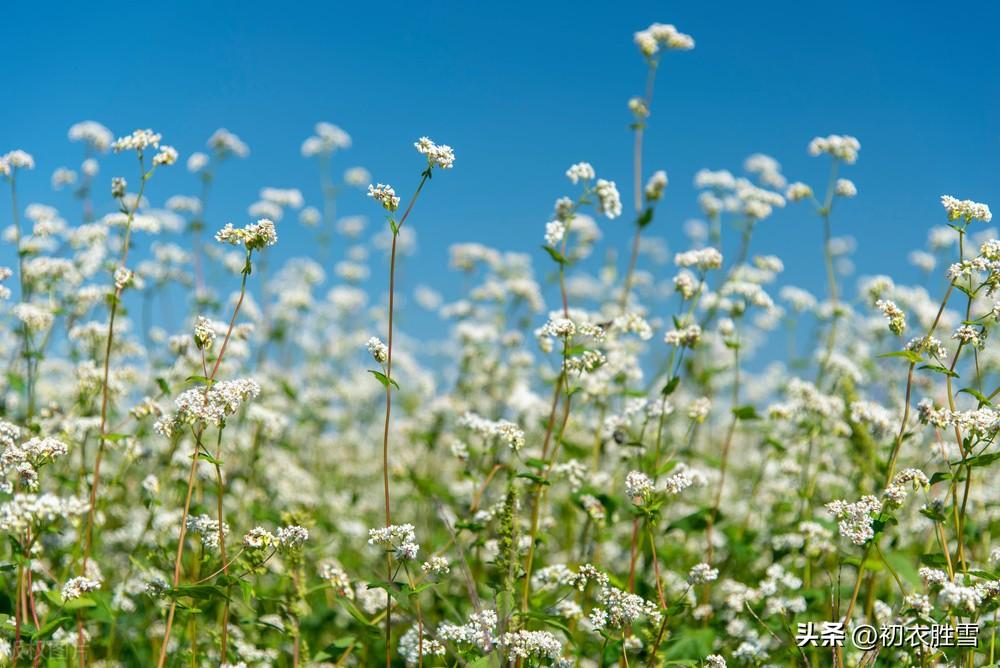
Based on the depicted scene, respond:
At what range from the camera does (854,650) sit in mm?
5566

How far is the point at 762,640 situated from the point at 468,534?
2.42 m

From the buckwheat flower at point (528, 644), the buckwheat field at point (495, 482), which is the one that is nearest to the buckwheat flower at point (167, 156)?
the buckwheat field at point (495, 482)

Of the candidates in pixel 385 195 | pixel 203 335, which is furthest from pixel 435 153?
pixel 203 335

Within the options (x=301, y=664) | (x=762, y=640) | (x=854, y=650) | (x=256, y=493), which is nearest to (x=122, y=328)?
(x=256, y=493)

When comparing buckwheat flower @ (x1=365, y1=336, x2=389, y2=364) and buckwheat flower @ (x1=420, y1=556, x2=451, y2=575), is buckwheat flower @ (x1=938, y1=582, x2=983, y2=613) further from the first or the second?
buckwheat flower @ (x1=365, y1=336, x2=389, y2=364)

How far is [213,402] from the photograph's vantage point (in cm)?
428

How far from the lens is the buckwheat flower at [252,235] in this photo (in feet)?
14.8

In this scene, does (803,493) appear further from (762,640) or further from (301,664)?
(301,664)

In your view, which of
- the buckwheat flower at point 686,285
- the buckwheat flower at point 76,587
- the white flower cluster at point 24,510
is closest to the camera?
the white flower cluster at point 24,510

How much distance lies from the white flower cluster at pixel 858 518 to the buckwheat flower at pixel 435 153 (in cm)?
268

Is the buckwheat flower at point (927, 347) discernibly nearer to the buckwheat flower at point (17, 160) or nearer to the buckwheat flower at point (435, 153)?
the buckwheat flower at point (435, 153)

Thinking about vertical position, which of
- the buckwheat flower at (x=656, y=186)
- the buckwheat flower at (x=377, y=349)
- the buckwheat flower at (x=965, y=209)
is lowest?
the buckwheat flower at (x=377, y=349)

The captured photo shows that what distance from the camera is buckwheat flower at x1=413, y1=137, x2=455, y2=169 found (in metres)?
4.61

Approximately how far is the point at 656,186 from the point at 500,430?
10.1ft
